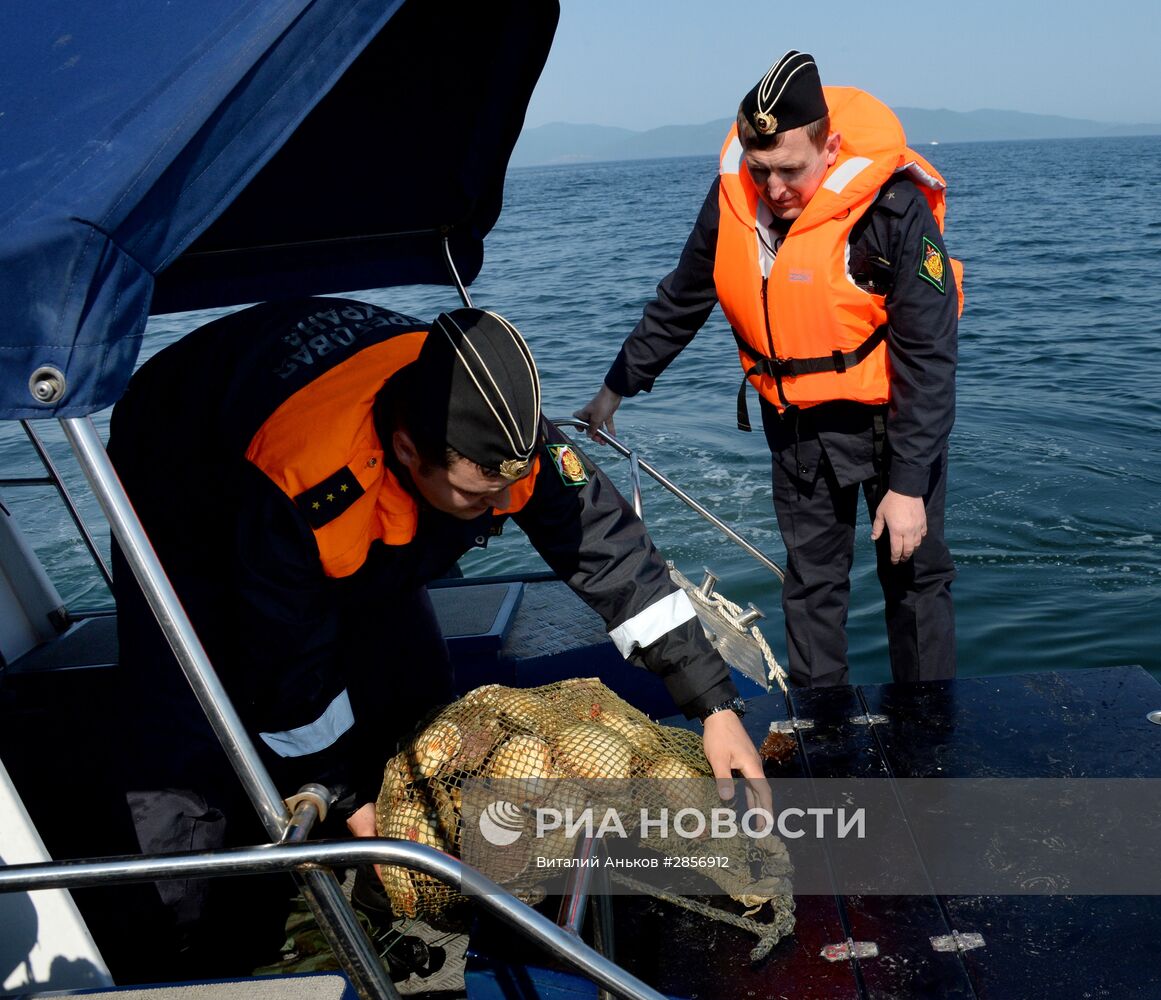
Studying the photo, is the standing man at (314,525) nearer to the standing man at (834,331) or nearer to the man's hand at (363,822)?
the man's hand at (363,822)

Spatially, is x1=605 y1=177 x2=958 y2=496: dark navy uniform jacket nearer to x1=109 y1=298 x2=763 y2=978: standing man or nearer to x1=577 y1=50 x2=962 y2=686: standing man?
Result: x1=577 y1=50 x2=962 y2=686: standing man

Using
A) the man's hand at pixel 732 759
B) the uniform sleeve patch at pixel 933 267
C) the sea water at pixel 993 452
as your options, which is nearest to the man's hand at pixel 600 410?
the uniform sleeve patch at pixel 933 267

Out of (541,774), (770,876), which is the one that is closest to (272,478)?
(541,774)

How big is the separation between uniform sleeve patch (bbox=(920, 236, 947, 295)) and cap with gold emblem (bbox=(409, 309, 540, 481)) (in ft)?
4.33

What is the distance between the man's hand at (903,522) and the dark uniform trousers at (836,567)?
0.50 feet

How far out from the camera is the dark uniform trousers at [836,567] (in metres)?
3.12

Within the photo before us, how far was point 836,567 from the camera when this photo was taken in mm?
3277

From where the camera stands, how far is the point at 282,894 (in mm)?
2807

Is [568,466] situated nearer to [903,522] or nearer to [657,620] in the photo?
[657,620]

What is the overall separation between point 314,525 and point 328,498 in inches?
2.3

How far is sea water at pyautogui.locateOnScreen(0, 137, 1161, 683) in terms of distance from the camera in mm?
5758

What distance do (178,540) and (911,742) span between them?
5.72 ft

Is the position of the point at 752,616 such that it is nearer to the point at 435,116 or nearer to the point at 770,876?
the point at 770,876

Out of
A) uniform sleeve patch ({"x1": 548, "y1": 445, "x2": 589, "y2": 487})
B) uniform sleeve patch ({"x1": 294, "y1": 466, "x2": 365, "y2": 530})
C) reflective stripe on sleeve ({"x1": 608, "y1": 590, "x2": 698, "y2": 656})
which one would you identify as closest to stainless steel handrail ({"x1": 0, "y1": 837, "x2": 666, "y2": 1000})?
uniform sleeve patch ({"x1": 294, "y1": 466, "x2": 365, "y2": 530})
